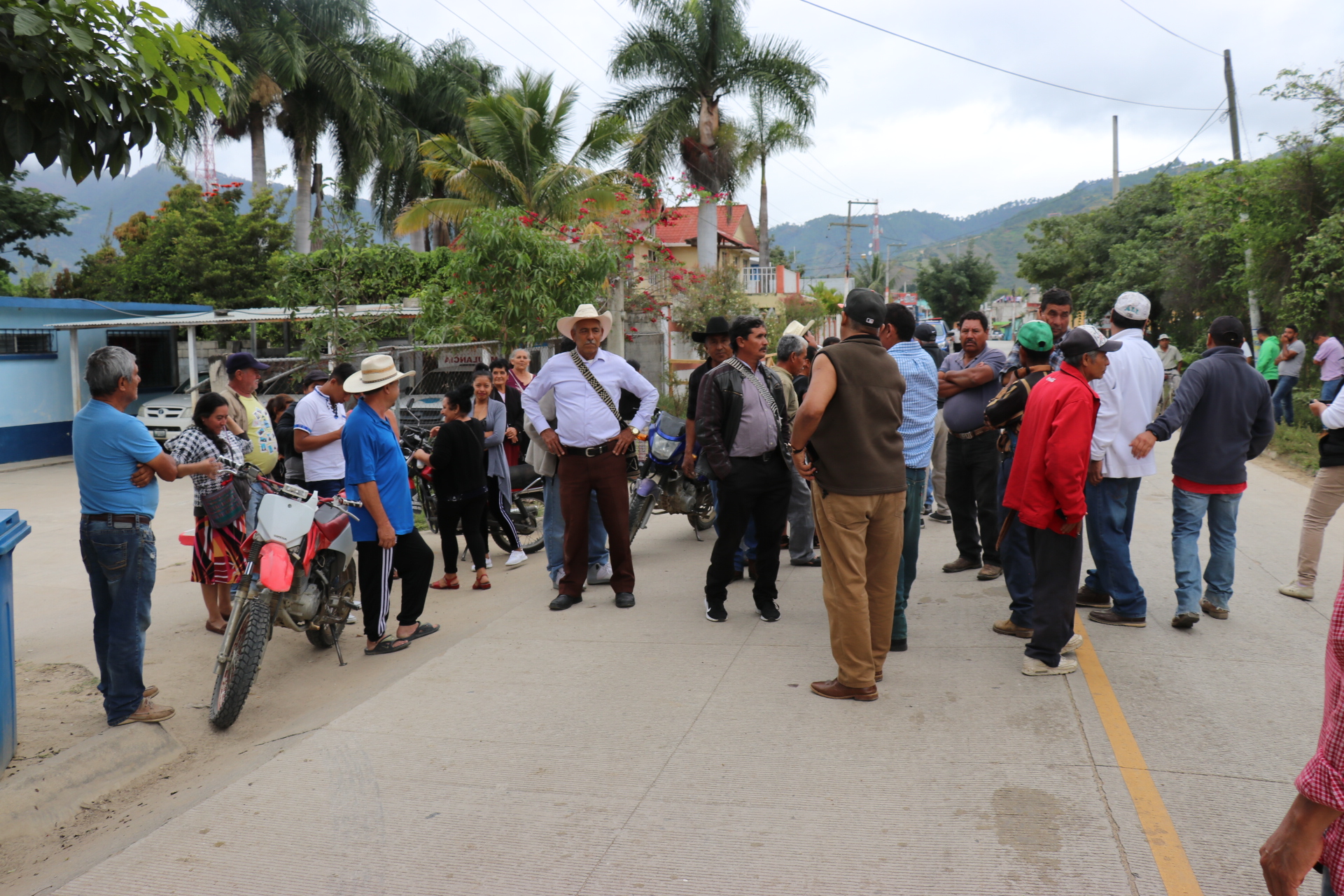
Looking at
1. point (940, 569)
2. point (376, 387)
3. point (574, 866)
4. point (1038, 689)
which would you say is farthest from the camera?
point (940, 569)

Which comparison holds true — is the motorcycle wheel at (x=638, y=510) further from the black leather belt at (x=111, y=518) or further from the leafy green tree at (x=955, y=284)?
the leafy green tree at (x=955, y=284)

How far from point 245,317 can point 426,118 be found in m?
18.5

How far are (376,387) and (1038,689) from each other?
4.08 metres

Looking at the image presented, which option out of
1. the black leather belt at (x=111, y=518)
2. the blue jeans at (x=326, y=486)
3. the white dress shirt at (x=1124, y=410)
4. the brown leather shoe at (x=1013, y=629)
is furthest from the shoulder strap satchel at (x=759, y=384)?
the black leather belt at (x=111, y=518)

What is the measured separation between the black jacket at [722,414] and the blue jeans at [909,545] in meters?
0.96

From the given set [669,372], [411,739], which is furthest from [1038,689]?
[669,372]

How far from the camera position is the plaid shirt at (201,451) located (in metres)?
5.74

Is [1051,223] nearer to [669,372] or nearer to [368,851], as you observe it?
[669,372]

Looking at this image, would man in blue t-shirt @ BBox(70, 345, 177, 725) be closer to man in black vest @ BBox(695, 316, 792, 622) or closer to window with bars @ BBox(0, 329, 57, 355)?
man in black vest @ BBox(695, 316, 792, 622)

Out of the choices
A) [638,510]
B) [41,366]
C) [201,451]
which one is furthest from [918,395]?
[41,366]

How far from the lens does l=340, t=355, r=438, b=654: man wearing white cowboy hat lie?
5586 mm

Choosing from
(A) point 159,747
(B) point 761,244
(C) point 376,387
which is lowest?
(A) point 159,747

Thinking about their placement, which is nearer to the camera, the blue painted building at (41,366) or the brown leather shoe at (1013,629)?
the brown leather shoe at (1013,629)

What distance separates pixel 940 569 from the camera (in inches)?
297
